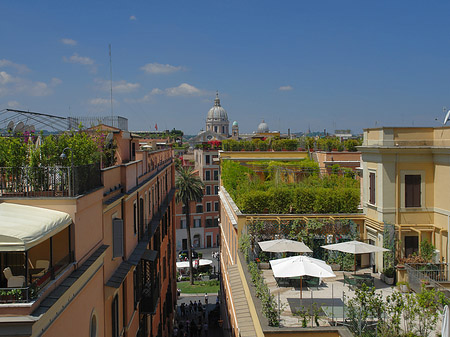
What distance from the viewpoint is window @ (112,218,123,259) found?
41.4 ft

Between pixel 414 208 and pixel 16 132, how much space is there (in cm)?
1481

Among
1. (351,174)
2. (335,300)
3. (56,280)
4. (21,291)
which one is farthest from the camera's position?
(351,174)

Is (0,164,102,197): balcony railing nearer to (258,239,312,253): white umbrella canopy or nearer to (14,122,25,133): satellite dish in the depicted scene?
(14,122,25,133): satellite dish

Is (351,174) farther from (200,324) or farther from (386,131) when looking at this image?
(200,324)

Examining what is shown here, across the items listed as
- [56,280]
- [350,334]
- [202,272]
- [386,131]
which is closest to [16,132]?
[56,280]

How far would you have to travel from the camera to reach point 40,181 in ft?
30.7

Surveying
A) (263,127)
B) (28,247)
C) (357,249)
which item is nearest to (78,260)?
(28,247)

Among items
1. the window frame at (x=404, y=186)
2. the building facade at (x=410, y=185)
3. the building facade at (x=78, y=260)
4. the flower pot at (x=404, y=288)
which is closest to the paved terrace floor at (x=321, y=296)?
the flower pot at (x=404, y=288)

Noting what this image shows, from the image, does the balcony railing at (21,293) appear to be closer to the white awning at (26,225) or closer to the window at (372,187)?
the white awning at (26,225)

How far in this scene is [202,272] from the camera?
52.3 metres

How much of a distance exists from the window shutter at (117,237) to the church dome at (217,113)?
16967 cm

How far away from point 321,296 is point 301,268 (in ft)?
5.61

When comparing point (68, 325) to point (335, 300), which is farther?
point (335, 300)

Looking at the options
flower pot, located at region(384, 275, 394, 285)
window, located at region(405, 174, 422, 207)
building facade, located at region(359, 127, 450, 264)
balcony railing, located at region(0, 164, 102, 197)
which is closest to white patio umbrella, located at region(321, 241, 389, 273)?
flower pot, located at region(384, 275, 394, 285)
